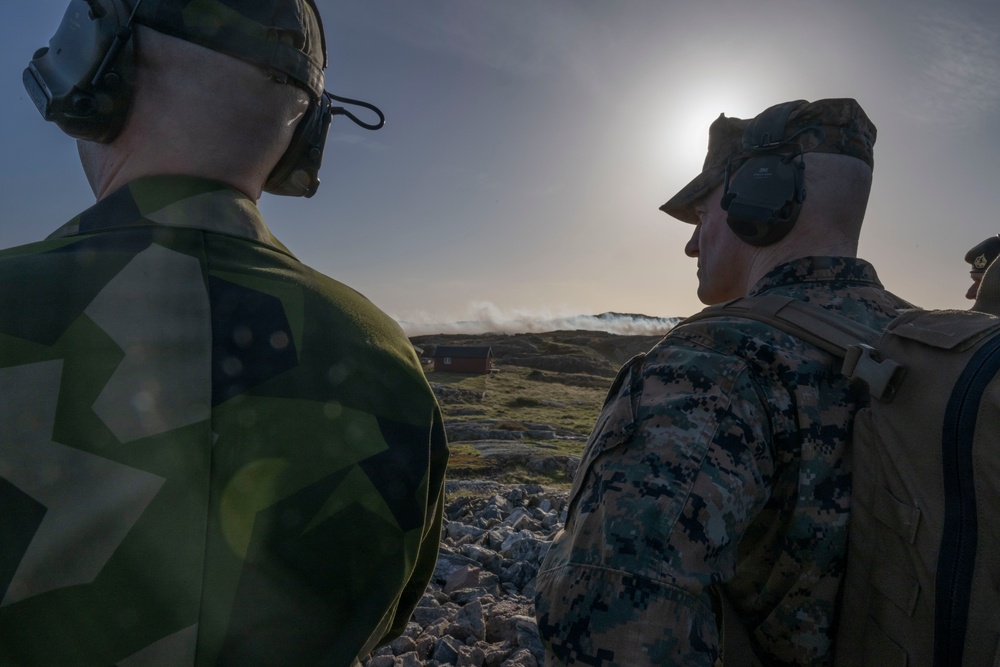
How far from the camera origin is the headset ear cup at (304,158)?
2156 mm

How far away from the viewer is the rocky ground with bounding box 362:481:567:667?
4148 millimetres

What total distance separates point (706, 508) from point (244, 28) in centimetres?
200

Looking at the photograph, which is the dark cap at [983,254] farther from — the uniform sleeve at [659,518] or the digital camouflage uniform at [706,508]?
the uniform sleeve at [659,518]

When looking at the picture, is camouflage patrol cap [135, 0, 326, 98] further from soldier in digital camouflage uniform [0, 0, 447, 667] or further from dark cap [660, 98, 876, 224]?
dark cap [660, 98, 876, 224]

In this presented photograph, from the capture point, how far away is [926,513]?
1.82m

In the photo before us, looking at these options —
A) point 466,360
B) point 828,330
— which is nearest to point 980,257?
point 828,330

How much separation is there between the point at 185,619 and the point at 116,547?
0.19 meters

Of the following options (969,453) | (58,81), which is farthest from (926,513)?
(58,81)

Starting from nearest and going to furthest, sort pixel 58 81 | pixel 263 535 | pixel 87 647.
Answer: pixel 87 647 < pixel 263 535 < pixel 58 81

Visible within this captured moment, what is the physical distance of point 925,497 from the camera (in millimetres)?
1831

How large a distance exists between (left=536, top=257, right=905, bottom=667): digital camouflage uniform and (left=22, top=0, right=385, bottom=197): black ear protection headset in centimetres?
150

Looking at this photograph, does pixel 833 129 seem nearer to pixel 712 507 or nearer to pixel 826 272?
pixel 826 272

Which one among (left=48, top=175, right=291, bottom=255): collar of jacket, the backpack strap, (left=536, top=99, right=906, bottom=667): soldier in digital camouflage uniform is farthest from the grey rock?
(left=48, top=175, right=291, bottom=255): collar of jacket

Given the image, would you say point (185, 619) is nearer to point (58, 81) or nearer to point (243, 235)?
point (243, 235)
